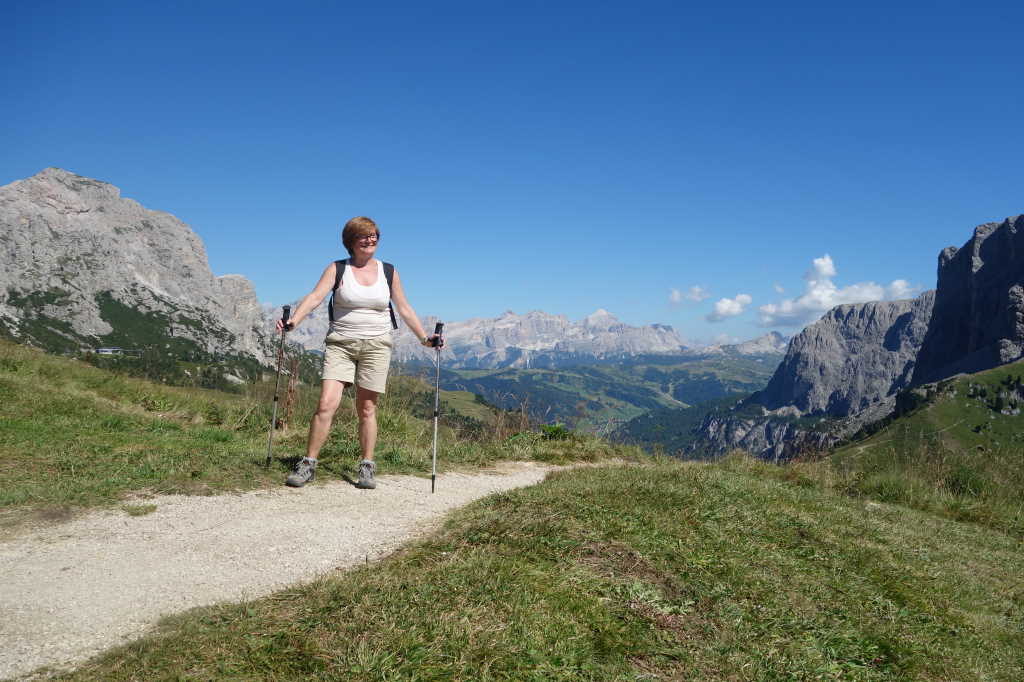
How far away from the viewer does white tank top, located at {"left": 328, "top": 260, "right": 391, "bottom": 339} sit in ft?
25.8

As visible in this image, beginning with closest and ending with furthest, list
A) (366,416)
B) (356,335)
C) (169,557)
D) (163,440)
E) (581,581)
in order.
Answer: (581,581) → (169,557) → (356,335) → (366,416) → (163,440)

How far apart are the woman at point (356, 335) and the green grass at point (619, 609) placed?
223 cm

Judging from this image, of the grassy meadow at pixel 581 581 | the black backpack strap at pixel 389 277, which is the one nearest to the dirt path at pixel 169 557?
the grassy meadow at pixel 581 581

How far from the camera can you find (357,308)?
7953 millimetres

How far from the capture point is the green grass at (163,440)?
22.8 ft

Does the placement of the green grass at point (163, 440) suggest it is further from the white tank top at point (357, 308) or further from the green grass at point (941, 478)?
the green grass at point (941, 478)

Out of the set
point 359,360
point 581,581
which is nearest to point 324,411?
point 359,360

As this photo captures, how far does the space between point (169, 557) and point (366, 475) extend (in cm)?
301

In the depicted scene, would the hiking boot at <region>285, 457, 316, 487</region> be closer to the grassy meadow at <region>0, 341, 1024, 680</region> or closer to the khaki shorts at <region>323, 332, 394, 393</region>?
the grassy meadow at <region>0, 341, 1024, 680</region>

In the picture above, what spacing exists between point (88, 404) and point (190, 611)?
29.9 feet

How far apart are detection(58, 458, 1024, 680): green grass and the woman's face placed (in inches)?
139

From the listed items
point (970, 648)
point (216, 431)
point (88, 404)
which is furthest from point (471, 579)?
point (88, 404)

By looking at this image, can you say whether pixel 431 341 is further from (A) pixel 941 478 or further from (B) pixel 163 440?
(A) pixel 941 478

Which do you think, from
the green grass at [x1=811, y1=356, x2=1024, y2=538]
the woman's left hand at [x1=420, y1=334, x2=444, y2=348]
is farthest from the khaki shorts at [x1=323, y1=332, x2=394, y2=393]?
the green grass at [x1=811, y1=356, x2=1024, y2=538]
